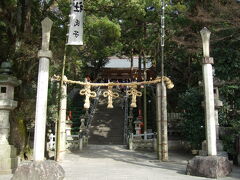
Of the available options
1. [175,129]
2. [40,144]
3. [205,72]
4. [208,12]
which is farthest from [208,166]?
[175,129]

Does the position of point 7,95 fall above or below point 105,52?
below

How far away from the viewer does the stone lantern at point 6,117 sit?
9.13 meters

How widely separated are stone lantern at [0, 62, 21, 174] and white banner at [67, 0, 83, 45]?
2.72 meters

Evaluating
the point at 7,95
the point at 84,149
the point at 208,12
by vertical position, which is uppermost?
the point at 208,12

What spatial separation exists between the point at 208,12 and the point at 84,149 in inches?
421

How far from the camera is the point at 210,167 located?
8508 millimetres

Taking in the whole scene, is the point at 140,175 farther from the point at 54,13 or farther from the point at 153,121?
the point at 153,121

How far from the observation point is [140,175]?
8.98 metres

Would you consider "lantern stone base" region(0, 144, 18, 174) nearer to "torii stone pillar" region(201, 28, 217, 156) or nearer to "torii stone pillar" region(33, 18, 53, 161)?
"torii stone pillar" region(33, 18, 53, 161)

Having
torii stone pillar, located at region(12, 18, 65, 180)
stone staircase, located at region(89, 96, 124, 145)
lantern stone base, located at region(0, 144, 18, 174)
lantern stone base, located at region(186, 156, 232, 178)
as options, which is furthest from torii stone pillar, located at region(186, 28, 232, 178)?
stone staircase, located at region(89, 96, 124, 145)

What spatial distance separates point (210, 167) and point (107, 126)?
574 inches

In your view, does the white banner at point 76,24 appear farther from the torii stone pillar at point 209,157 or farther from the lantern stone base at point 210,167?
the lantern stone base at point 210,167

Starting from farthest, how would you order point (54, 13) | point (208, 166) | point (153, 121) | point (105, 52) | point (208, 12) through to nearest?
point (153, 121), point (105, 52), point (208, 12), point (54, 13), point (208, 166)

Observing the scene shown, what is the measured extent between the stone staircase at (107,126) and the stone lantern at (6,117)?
1055 cm
